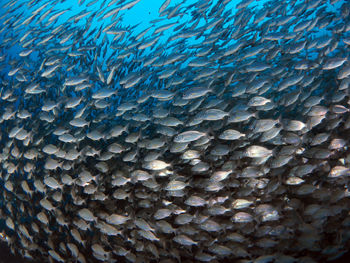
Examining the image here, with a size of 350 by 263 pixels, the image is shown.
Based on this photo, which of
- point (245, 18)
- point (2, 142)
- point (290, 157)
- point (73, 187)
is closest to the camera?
point (290, 157)

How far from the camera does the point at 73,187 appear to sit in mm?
5309

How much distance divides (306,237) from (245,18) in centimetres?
479

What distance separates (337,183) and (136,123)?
4.13 metres

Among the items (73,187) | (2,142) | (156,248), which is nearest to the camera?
(156,248)

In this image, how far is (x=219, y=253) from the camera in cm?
474

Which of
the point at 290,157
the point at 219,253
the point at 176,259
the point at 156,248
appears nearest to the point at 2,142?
the point at 156,248

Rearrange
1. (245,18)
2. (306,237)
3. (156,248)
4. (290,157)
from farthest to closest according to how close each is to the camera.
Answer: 1. (245,18)
2. (156,248)
3. (306,237)
4. (290,157)

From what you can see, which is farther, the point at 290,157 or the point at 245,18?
the point at 245,18

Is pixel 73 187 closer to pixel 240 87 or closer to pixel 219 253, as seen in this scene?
pixel 219 253

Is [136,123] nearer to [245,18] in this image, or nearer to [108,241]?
[108,241]

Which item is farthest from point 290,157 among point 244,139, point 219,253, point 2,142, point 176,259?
point 2,142

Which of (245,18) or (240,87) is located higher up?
(245,18)

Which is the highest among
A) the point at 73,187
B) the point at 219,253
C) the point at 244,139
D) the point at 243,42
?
the point at 243,42

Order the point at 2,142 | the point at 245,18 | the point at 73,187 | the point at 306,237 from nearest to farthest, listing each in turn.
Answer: the point at 306,237 < the point at 73,187 < the point at 245,18 < the point at 2,142
